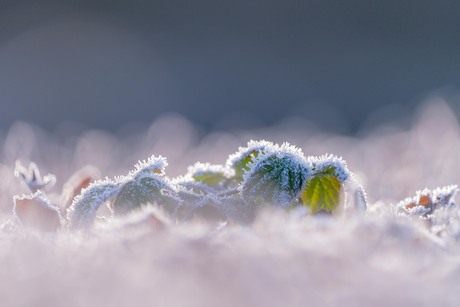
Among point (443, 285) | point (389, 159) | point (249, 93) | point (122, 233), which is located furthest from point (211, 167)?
point (249, 93)

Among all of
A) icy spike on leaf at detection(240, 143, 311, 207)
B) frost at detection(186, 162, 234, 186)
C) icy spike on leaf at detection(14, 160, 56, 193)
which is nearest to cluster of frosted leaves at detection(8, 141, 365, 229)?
icy spike on leaf at detection(240, 143, 311, 207)

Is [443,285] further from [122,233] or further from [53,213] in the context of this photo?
[53,213]

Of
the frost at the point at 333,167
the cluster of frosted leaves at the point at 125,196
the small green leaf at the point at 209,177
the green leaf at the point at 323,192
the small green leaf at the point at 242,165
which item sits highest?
the small green leaf at the point at 242,165

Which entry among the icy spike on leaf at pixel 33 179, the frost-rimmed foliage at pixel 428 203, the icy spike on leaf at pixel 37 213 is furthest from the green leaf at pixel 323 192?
the icy spike on leaf at pixel 33 179

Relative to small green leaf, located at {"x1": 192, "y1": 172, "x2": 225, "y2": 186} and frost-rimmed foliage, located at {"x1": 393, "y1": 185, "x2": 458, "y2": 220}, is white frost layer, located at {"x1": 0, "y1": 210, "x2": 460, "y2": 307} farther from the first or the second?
small green leaf, located at {"x1": 192, "y1": 172, "x2": 225, "y2": 186}

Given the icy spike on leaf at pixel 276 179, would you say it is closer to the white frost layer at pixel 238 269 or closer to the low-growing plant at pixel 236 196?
the low-growing plant at pixel 236 196
